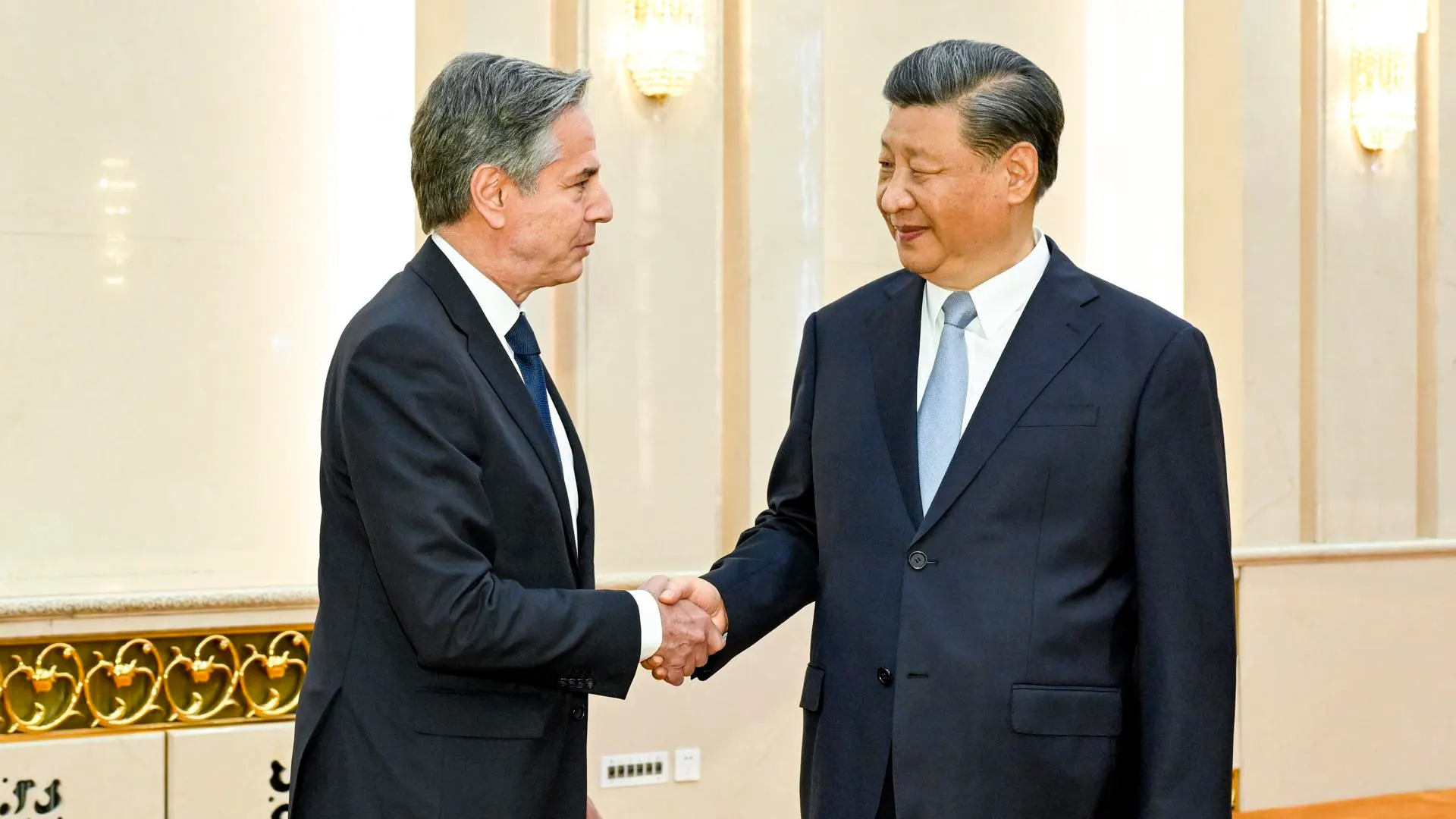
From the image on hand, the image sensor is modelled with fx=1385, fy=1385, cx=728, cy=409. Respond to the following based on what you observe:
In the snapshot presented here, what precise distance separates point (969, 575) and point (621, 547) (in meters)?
2.81

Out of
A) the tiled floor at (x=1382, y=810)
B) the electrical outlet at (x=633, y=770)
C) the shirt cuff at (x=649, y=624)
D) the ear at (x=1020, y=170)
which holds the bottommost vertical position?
the tiled floor at (x=1382, y=810)

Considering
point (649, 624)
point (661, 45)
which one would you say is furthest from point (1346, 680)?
point (649, 624)

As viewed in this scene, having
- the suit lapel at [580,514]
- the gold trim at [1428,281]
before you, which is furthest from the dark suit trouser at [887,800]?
the gold trim at [1428,281]

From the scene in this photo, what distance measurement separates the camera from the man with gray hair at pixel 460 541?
77.2 inches

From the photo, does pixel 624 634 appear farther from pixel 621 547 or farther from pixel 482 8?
pixel 482 8

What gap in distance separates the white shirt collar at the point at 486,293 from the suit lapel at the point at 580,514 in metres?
0.12

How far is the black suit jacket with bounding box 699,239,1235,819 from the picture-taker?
2094 millimetres

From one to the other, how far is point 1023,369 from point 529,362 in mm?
801

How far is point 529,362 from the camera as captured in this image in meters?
2.28

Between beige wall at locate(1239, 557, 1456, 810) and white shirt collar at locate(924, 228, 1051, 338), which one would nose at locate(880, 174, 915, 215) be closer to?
white shirt collar at locate(924, 228, 1051, 338)

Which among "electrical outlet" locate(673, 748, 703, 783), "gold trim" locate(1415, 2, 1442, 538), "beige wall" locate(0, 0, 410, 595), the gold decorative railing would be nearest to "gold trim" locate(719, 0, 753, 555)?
"electrical outlet" locate(673, 748, 703, 783)

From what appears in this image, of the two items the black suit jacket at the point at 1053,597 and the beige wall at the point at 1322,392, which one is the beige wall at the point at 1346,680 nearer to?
the beige wall at the point at 1322,392

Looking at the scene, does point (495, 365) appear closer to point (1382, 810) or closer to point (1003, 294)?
point (1003, 294)

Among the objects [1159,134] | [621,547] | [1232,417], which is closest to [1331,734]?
[1232,417]
